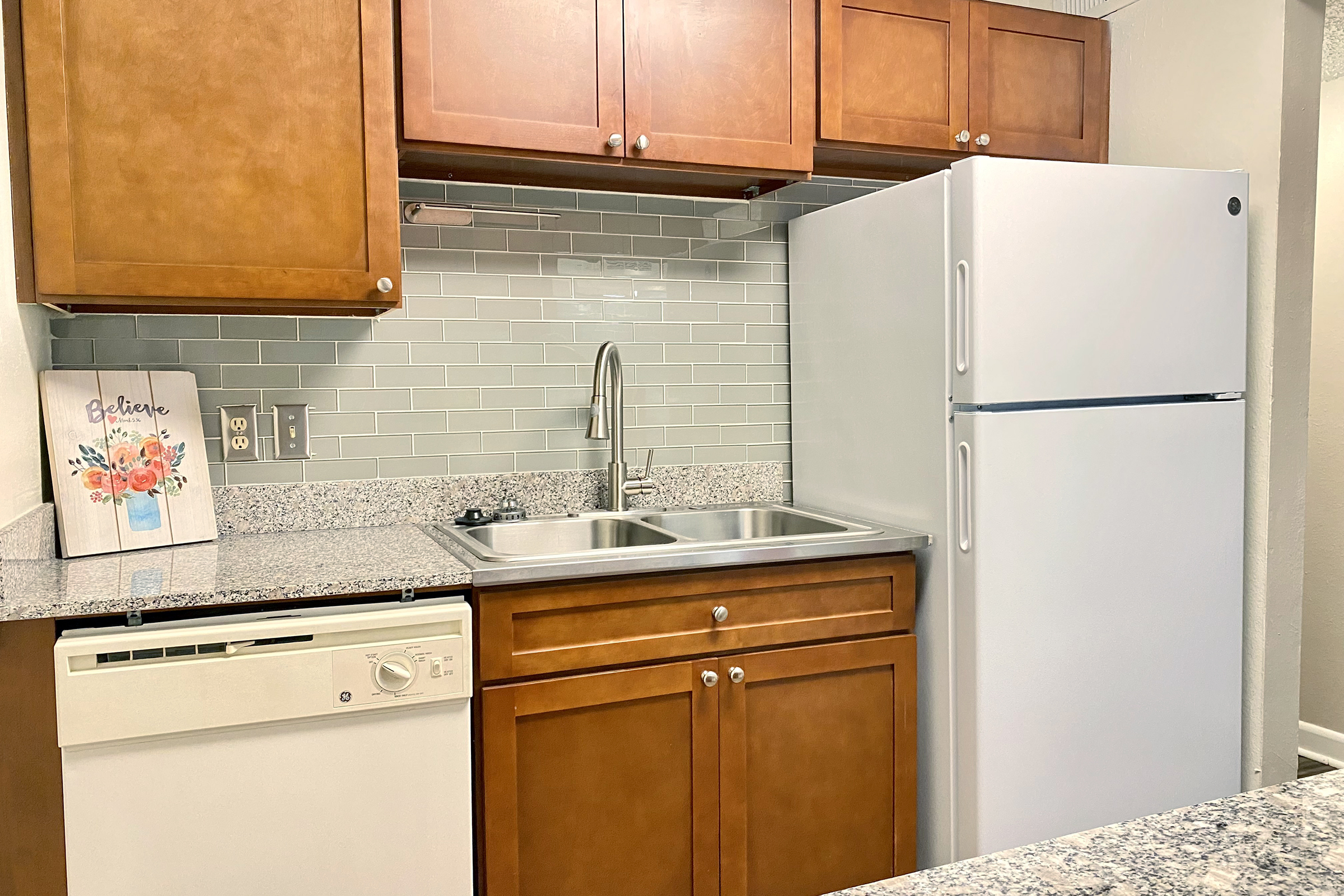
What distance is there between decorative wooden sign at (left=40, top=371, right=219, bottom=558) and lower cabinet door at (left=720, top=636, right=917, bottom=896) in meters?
1.20

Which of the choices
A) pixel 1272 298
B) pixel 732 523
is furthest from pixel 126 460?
pixel 1272 298

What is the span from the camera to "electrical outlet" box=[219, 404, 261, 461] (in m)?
2.22

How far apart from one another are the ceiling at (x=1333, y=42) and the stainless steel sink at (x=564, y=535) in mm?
2193

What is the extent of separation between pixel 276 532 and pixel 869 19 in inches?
72.9

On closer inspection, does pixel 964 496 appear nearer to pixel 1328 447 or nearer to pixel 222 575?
pixel 222 575

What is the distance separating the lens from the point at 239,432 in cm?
223

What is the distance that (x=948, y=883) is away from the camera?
69cm

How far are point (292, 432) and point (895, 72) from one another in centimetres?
168

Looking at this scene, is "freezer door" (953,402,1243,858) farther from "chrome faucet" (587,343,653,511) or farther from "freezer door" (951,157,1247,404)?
"chrome faucet" (587,343,653,511)

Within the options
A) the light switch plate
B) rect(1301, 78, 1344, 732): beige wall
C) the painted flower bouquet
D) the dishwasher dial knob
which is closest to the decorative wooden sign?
the painted flower bouquet

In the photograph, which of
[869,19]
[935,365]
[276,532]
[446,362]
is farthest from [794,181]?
[276,532]

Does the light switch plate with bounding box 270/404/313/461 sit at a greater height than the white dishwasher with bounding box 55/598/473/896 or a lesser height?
greater

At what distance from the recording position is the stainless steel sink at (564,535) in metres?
2.34

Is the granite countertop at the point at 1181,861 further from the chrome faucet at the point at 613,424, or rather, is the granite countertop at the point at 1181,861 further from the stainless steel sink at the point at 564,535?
the chrome faucet at the point at 613,424
